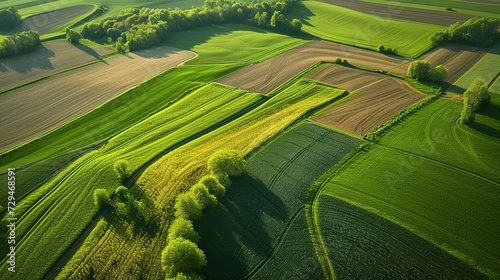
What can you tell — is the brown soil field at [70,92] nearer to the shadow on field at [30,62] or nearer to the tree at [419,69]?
the shadow on field at [30,62]

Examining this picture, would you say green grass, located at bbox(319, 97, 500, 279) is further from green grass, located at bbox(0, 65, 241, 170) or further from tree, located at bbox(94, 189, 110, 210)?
green grass, located at bbox(0, 65, 241, 170)

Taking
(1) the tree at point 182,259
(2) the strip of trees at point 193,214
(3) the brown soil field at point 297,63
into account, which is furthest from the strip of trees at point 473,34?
(1) the tree at point 182,259

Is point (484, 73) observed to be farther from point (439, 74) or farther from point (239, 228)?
point (239, 228)

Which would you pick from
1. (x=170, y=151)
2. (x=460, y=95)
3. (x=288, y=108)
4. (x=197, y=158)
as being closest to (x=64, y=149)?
(x=170, y=151)

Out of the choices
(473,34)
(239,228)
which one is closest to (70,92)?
(239,228)

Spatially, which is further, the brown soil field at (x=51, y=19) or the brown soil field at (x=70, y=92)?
the brown soil field at (x=51, y=19)

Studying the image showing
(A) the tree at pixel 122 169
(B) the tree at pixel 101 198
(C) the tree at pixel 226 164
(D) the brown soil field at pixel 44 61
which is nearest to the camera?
(B) the tree at pixel 101 198

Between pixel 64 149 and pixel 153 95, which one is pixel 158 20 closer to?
pixel 153 95
